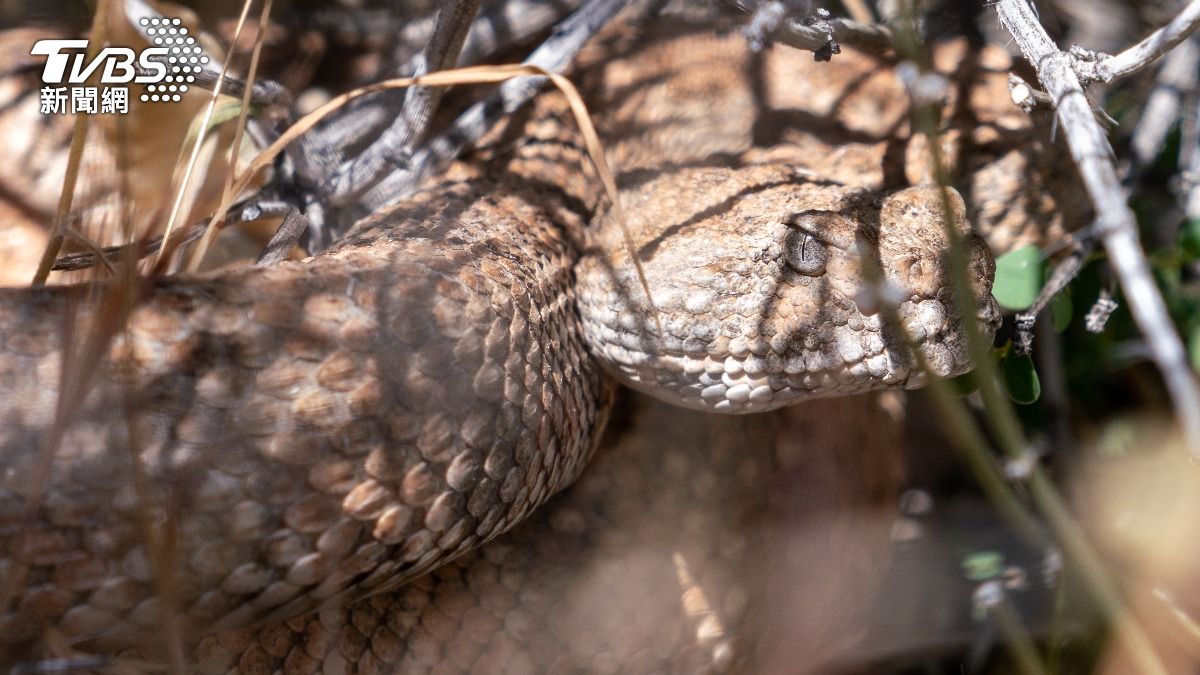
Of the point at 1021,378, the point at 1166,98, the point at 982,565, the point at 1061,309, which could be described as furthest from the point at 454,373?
the point at 1166,98

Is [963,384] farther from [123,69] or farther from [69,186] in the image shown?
[123,69]

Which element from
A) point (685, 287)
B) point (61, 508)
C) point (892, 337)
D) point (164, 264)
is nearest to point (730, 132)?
point (685, 287)

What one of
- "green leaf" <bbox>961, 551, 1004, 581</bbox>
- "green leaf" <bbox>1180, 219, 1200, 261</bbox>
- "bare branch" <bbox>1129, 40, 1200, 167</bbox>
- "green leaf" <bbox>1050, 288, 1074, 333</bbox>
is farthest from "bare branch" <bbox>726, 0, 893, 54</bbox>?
"green leaf" <bbox>961, 551, 1004, 581</bbox>

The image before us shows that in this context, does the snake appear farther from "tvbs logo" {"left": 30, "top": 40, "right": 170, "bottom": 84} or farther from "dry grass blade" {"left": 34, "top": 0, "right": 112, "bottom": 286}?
"tvbs logo" {"left": 30, "top": 40, "right": 170, "bottom": 84}

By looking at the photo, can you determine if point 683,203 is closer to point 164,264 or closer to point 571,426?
point 571,426

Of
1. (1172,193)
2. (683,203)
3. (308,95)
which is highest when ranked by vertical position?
(1172,193)

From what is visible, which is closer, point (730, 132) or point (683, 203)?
point (683, 203)
